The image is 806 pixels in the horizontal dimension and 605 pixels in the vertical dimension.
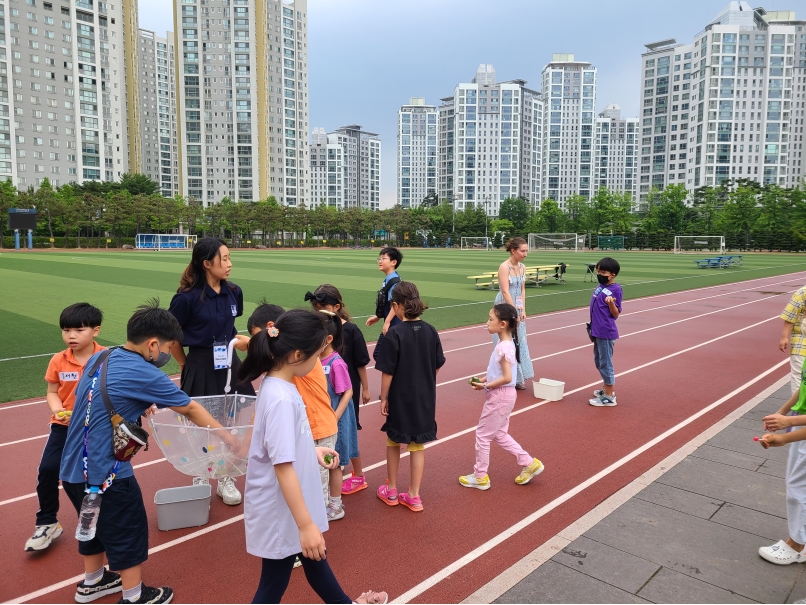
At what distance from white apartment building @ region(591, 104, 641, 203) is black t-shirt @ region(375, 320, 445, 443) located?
181726 millimetres

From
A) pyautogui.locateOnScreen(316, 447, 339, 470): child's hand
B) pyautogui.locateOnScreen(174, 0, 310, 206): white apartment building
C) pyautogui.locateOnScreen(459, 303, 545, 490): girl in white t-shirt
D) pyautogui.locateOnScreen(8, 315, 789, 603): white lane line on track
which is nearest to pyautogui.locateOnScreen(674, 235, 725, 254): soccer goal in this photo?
pyautogui.locateOnScreen(8, 315, 789, 603): white lane line on track

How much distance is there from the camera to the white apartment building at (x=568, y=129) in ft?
559

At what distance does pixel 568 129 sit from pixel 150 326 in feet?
601

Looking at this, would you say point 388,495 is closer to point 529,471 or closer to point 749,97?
point 529,471

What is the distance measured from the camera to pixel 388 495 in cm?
454

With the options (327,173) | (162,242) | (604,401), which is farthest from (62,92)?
(604,401)

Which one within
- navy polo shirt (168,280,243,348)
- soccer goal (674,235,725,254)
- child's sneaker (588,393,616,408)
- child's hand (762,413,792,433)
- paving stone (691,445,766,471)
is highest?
soccer goal (674,235,725,254)

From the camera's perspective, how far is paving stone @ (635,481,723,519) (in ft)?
14.2

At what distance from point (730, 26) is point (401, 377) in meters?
151

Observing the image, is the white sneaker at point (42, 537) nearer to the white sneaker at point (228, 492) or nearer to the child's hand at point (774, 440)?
the white sneaker at point (228, 492)

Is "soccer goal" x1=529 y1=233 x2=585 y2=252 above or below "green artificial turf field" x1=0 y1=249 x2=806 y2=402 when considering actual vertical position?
above

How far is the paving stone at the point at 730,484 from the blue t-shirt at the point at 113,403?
13.6 feet

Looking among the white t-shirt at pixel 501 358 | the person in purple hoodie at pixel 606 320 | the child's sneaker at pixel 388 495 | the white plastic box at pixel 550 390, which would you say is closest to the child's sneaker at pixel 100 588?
the child's sneaker at pixel 388 495

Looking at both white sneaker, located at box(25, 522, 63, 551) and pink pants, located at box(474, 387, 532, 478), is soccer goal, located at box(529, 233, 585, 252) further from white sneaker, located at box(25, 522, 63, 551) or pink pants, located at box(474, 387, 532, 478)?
white sneaker, located at box(25, 522, 63, 551)
